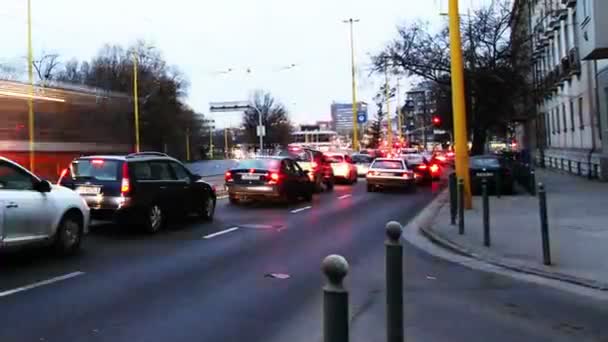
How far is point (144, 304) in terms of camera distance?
21.6 ft

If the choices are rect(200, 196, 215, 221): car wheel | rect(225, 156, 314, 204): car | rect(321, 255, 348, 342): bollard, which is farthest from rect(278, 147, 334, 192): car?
rect(321, 255, 348, 342): bollard

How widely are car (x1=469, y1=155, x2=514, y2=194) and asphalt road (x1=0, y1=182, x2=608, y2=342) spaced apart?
39.5ft

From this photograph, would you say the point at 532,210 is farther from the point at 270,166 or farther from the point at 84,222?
the point at 84,222

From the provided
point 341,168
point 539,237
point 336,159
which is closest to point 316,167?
point 341,168

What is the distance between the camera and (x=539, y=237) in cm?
1101

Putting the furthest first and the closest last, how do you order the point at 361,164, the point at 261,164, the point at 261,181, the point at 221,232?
the point at 361,164
the point at 261,164
the point at 261,181
the point at 221,232

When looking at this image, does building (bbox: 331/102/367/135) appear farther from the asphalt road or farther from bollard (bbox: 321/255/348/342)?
bollard (bbox: 321/255/348/342)

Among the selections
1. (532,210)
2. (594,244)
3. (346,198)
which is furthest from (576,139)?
(594,244)

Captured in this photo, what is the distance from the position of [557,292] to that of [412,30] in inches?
1015

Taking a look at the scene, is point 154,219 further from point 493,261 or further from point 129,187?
point 493,261

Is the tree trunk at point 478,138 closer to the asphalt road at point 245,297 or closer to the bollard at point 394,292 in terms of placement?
the asphalt road at point 245,297

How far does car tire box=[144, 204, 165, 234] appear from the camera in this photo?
1212 centimetres

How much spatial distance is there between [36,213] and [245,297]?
145 inches

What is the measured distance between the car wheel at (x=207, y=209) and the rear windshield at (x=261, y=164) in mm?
4295
